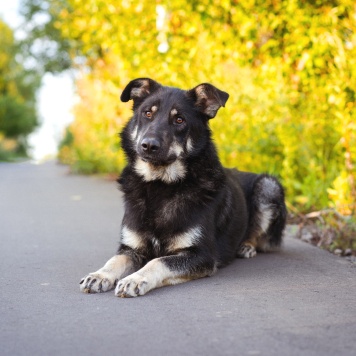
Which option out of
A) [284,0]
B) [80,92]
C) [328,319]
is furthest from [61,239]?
[80,92]

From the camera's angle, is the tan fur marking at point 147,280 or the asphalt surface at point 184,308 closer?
the asphalt surface at point 184,308

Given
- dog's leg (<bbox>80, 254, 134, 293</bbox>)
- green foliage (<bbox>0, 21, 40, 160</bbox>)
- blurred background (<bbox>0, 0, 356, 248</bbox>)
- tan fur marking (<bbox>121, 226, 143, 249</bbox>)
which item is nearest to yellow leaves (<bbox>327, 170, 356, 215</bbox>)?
blurred background (<bbox>0, 0, 356, 248</bbox>)

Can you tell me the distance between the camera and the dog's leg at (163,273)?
4.40 meters

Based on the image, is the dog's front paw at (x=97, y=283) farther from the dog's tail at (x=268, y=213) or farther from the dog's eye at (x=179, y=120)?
the dog's tail at (x=268, y=213)

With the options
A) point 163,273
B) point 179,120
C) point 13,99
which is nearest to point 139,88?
point 179,120

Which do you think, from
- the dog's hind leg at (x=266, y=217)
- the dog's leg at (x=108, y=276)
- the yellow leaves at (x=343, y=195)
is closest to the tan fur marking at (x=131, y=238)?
the dog's leg at (x=108, y=276)

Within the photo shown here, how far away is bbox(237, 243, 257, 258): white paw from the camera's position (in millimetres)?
6188

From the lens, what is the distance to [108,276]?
15.3 ft

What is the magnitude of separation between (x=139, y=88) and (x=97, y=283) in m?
2.01

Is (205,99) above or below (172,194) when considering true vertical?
above

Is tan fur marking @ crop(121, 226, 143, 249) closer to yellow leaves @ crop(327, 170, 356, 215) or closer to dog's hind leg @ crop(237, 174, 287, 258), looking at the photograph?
dog's hind leg @ crop(237, 174, 287, 258)

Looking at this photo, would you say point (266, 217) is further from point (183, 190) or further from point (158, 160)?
point (158, 160)

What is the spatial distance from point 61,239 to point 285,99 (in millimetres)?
4491

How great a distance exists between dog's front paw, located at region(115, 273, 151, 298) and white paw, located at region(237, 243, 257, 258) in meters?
1.92
